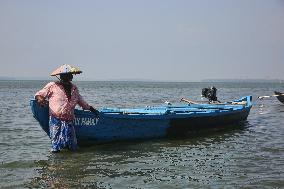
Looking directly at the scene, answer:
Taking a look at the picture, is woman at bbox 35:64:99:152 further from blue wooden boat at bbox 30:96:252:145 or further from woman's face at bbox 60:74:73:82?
blue wooden boat at bbox 30:96:252:145

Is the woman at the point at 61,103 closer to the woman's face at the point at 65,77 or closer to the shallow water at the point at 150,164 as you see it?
the woman's face at the point at 65,77

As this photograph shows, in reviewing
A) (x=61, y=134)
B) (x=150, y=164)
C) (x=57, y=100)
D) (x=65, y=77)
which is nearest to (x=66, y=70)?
(x=65, y=77)

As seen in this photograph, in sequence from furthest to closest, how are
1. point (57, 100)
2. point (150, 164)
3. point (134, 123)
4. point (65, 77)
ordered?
1. point (134, 123)
2. point (65, 77)
3. point (150, 164)
4. point (57, 100)

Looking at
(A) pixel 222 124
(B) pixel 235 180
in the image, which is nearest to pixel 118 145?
(B) pixel 235 180

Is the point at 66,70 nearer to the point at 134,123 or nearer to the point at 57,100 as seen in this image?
the point at 57,100

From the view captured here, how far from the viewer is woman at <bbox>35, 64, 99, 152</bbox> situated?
10.3m

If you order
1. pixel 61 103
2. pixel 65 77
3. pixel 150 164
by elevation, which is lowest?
pixel 150 164

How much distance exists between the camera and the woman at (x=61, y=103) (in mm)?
10328

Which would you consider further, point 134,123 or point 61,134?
point 134,123

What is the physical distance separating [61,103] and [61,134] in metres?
0.84

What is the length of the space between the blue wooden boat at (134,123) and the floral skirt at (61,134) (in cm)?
59

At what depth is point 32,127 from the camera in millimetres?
18859

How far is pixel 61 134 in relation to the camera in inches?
415

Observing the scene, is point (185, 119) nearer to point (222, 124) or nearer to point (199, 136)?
point (199, 136)
